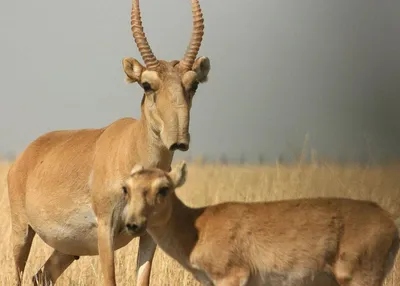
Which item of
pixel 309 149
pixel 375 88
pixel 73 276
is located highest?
pixel 375 88

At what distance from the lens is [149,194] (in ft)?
32.2

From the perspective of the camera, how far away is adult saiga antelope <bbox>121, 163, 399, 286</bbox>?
9766 millimetres

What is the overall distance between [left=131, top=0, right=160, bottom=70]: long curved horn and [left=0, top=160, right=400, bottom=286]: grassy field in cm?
282

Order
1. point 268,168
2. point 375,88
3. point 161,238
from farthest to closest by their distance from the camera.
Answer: point 268,168 < point 375,88 < point 161,238

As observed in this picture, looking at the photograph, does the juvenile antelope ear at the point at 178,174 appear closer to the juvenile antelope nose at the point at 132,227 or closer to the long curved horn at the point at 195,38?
the juvenile antelope nose at the point at 132,227

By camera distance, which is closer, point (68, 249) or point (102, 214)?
point (102, 214)

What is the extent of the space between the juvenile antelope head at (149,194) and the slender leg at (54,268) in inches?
129

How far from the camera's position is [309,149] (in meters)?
15.2

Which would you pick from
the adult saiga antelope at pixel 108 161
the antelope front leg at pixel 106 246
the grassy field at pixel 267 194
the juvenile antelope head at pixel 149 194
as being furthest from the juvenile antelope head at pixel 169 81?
the grassy field at pixel 267 194

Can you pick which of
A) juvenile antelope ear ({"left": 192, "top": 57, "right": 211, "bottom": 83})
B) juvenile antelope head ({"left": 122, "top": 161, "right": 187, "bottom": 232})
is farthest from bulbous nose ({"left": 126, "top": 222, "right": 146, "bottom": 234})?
juvenile antelope ear ({"left": 192, "top": 57, "right": 211, "bottom": 83})

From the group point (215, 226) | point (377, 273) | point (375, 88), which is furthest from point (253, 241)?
point (375, 88)

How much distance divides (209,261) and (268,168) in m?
7.51

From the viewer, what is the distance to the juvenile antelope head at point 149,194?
9609 millimetres

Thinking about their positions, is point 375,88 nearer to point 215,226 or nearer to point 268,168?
point 215,226
